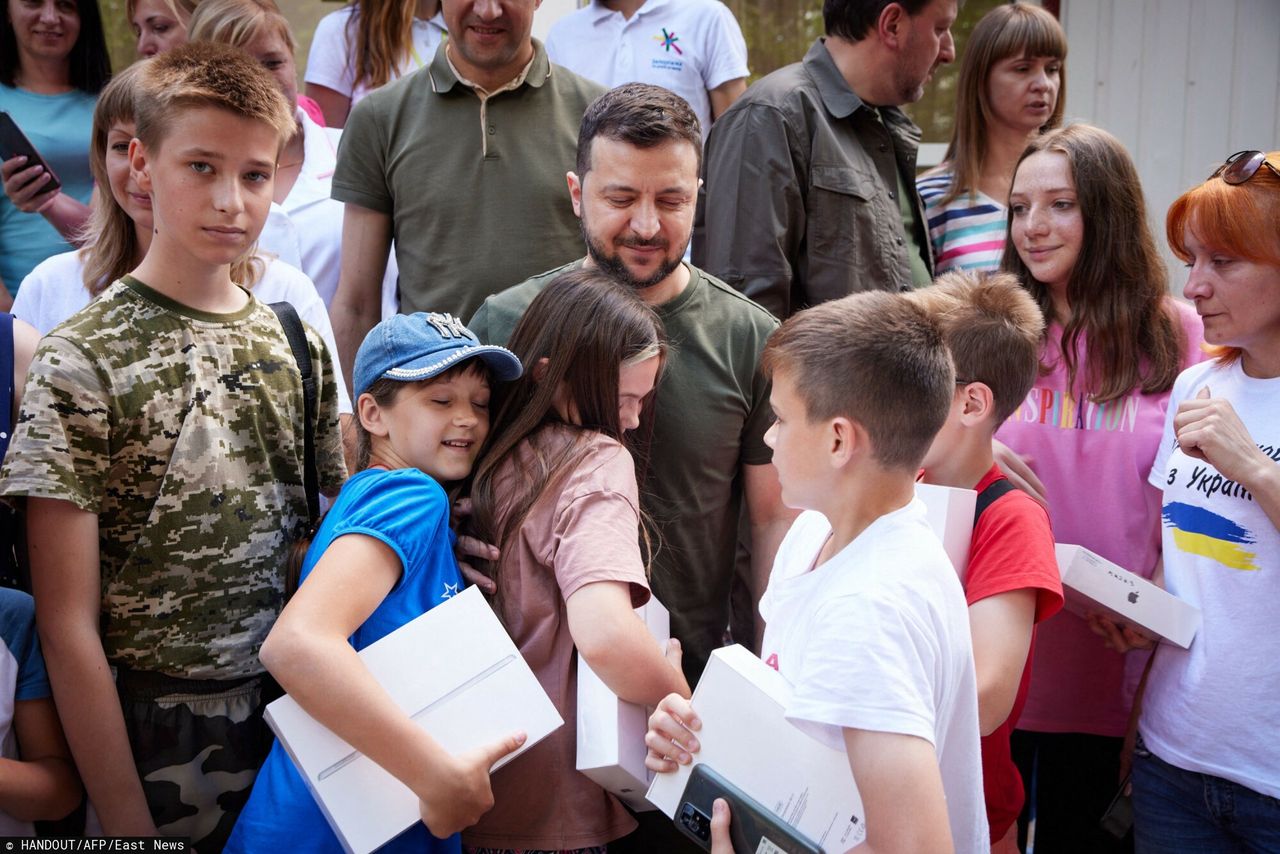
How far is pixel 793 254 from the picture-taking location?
3.21 meters

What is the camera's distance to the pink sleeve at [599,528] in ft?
6.44

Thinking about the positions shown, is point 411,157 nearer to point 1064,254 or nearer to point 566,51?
point 566,51

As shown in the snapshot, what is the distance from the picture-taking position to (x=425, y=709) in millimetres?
1867

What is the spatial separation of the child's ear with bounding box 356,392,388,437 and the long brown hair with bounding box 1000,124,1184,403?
159 centimetres

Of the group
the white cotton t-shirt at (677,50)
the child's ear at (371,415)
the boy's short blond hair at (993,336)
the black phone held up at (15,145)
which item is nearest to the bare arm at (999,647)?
the boy's short blond hair at (993,336)

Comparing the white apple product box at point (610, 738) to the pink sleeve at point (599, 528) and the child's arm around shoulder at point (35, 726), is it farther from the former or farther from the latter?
the child's arm around shoulder at point (35, 726)

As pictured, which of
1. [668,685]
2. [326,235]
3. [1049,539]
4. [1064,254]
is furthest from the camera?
[326,235]

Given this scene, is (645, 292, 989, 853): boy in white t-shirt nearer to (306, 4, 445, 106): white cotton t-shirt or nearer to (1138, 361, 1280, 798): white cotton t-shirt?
(1138, 361, 1280, 798): white cotton t-shirt

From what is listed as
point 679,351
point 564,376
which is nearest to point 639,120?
point 679,351

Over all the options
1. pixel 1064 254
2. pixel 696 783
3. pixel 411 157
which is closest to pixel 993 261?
pixel 1064 254

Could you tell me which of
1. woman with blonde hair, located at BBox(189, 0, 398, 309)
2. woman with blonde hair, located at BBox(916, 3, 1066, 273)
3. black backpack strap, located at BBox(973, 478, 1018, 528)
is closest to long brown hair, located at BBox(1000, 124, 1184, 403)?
woman with blonde hair, located at BBox(916, 3, 1066, 273)

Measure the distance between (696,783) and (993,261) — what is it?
87.1 inches

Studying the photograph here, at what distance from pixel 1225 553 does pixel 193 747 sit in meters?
1.99

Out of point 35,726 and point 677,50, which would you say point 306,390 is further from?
point 677,50
